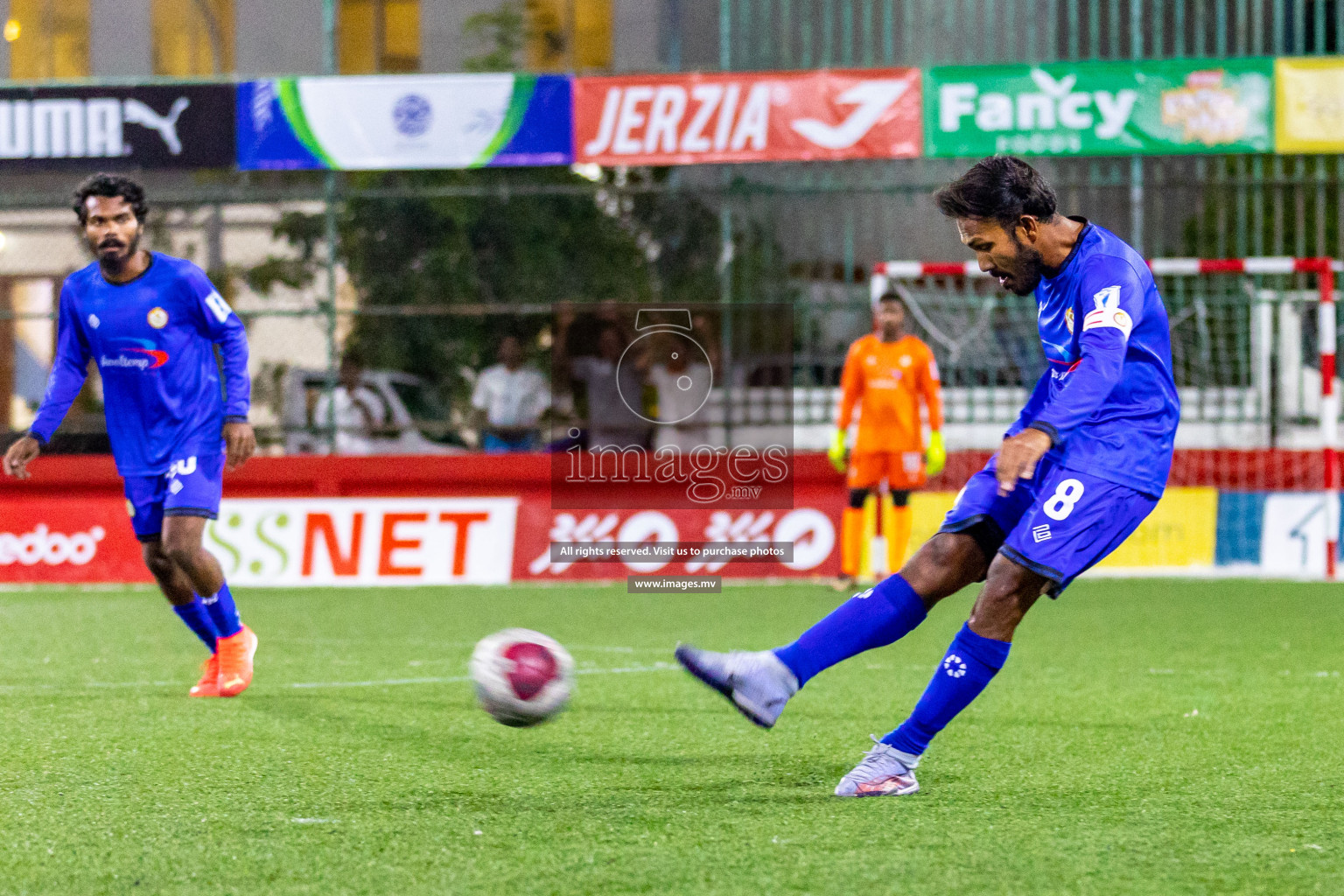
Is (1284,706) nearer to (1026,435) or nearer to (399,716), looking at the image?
(1026,435)

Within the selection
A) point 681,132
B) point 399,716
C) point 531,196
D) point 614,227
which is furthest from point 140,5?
point 399,716

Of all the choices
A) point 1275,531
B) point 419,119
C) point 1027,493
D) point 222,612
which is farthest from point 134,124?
point 1027,493

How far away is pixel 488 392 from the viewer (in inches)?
569

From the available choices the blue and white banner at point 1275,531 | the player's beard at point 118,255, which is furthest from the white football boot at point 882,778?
the blue and white banner at point 1275,531

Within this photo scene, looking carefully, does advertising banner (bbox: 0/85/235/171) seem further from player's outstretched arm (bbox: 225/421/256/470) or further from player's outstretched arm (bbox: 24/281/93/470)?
player's outstretched arm (bbox: 225/421/256/470)

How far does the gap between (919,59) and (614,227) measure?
3378mm

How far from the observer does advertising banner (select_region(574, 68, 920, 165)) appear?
13.3 m

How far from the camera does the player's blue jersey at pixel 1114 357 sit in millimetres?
4258

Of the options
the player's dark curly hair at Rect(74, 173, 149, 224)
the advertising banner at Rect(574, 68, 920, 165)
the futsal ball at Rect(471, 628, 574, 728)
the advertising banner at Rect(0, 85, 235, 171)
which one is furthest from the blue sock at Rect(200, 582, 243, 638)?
the advertising banner at Rect(0, 85, 235, 171)

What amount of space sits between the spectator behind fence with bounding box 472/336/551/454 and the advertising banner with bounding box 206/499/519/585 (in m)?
1.68

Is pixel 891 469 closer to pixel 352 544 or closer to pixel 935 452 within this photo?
pixel 935 452

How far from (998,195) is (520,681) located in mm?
1914

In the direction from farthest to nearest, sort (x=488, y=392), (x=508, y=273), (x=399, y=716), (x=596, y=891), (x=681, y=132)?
(x=508, y=273), (x=488, y=392), (x=681, y=132), (x=399, y=716), (x=596, y=891)

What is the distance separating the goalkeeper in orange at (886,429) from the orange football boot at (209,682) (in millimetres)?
5971
